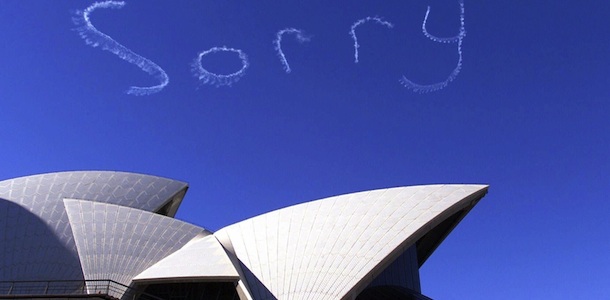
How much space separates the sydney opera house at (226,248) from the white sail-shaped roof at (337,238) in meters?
0.06

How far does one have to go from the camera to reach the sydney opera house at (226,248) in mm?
23859

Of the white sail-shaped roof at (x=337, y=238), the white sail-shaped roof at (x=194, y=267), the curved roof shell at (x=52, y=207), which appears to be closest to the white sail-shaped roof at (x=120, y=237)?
the curved roof shell at (x=52, y=207)

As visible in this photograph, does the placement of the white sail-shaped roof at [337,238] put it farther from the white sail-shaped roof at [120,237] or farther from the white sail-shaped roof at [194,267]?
the white sail-shaped roof at [120,237]

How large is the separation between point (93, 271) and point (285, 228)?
419 inches

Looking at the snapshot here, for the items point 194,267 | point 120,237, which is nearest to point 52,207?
point 120,237

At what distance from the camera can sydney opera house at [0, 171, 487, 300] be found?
23.9m

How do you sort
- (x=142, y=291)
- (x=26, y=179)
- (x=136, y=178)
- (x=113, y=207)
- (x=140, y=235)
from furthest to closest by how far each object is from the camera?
(x=136, y=178), (x=26, y=179), (x=113, y=207), (x=140, y=235), (x=142, y=291)

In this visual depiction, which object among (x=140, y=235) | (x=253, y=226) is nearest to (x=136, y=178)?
(x=140, y=235)

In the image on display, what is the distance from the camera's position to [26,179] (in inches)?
1355

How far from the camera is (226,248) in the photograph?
90.3 ft

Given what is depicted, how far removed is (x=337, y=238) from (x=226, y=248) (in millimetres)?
6590

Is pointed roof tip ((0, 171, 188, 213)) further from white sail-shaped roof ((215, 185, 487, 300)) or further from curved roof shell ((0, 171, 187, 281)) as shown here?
white sail-shaped roof ((215, 185, 487, 300))

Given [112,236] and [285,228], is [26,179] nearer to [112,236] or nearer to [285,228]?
[112,236]

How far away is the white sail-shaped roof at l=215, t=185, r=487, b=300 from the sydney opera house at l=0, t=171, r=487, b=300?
A: 6cm
